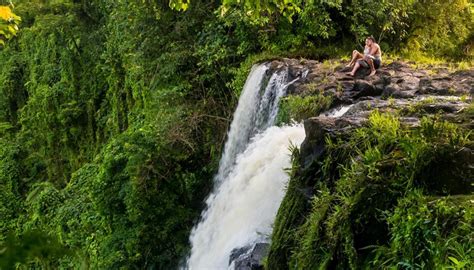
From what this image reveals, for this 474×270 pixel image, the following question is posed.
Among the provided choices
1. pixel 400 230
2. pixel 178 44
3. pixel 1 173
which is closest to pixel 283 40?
pixel 178 44

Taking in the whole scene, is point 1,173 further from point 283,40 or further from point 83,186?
point 283,40

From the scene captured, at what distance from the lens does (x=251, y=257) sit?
4504mm

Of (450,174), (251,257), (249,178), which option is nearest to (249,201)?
(249,178)

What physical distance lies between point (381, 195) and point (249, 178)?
3155 mm

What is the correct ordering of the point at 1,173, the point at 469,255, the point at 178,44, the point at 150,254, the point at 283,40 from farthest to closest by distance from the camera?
the point at 1,173, the point at 178,44, the point at 283,40, the point at 150,254, the point at 469,255

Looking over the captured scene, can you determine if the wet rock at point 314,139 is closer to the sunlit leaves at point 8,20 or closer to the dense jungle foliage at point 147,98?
the dense jungle foliage at point 147,98

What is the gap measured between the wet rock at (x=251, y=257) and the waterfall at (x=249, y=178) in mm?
225

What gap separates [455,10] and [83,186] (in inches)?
386

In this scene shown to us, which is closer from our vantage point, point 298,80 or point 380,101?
point 380,101

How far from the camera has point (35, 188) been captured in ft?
49.9

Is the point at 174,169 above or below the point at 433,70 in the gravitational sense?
below

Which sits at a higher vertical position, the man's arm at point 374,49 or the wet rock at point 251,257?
the man's arm at point 374,49

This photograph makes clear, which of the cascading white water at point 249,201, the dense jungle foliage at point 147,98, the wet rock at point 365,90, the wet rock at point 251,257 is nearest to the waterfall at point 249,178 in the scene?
the cascading white water at point 249,201

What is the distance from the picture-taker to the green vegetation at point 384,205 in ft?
8.51
